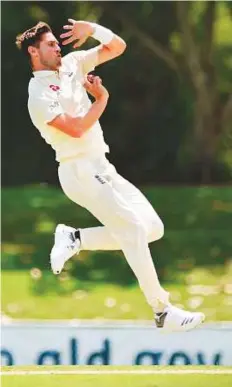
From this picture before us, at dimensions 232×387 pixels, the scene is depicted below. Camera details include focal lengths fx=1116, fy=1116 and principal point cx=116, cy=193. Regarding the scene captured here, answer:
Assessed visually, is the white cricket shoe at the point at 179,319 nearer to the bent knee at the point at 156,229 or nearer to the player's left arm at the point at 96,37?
the bent knee at the point at 156,229

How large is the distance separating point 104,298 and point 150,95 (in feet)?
22.6

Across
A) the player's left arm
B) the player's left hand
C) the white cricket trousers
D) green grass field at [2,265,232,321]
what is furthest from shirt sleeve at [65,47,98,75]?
green grass field at [2,265,232,321]

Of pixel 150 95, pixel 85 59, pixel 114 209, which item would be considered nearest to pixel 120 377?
pixel 114 209

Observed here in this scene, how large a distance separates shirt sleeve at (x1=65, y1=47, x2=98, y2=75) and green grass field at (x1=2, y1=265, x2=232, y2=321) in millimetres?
3803

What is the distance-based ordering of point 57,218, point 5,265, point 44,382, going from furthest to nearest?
point 57,218
point 5,265
point 44,382

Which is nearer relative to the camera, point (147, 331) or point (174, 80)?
point (147, 331)

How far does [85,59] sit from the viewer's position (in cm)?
494

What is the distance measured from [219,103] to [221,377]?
405 inches

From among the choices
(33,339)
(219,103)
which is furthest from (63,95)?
(219,103)

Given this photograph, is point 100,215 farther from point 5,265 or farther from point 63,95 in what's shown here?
point 5,265

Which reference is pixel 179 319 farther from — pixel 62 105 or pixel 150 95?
pixel 150 95

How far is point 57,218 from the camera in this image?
39.7ft

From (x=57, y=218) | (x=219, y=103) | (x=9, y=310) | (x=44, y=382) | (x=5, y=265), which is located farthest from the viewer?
(x=219, y=103)

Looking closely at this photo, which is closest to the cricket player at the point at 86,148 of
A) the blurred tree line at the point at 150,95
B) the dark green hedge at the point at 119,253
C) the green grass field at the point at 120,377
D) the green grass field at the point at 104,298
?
the green grass field at the point at 120,377
